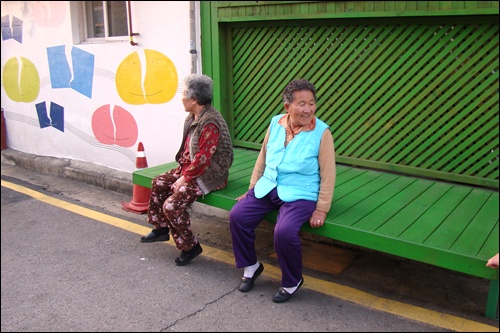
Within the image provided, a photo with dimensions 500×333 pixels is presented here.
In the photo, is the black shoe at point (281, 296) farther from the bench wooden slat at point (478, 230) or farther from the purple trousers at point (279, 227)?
the bench wooden slat at point (478, 230)

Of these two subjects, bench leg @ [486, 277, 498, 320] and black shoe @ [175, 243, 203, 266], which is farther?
black shoe @ [175, 243, 203, 266]

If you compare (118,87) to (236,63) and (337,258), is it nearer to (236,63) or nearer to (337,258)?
(236,63)

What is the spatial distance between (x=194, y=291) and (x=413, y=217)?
163 centimetres

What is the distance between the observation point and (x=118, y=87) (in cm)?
616

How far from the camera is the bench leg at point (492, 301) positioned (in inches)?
113

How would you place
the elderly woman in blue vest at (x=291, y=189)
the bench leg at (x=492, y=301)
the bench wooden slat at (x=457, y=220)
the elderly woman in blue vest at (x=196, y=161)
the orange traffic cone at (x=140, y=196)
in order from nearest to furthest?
the bench leg at (x=492, y=301) → the bench wooden slat at (x=457, y=220) → the elderly woman in blue vest at (x=291, y=189) → the elderly woman in blue vest at (x=196, y=161) → the orange traffic cone at (x=140, y=196)

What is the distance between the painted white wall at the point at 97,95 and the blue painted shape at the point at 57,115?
6 centimetres

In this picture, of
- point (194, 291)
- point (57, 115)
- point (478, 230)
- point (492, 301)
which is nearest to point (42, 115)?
point (57, 115)

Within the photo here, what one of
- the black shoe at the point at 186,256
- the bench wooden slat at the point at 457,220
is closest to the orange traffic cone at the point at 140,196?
the black shoe at the point at 186,256

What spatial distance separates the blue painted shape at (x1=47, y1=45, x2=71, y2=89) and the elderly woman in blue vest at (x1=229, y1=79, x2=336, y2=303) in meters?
4.35

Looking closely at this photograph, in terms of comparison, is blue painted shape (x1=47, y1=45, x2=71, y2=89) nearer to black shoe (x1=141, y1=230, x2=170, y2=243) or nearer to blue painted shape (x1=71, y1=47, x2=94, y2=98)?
blue painted shape (x1=71, y1=47, x2=94, y2=98)

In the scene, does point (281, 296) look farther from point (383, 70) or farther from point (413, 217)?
point (383, 70)

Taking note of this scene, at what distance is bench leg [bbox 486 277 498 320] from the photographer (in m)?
2.88

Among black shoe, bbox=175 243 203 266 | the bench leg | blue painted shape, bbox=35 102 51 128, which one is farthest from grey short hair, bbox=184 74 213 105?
blue painted shape, bbox=35 102 51 128
